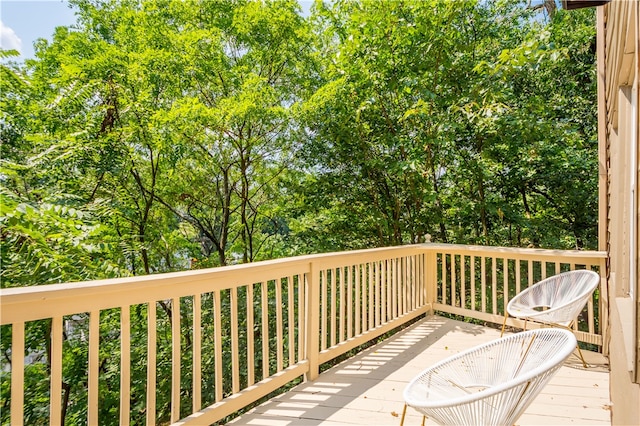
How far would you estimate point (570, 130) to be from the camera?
18.9 feet

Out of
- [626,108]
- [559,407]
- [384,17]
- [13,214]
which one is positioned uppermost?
[384,17]

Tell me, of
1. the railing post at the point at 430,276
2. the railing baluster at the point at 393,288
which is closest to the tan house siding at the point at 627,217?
the railing baluster at the point at 393,288

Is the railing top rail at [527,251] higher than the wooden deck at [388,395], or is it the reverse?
the railing top rail at [527,251]

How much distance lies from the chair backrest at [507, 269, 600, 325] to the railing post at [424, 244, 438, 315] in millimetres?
1304

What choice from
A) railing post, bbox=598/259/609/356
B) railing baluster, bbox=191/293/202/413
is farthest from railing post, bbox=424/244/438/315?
railing baluster, bbox=191/293/202/413

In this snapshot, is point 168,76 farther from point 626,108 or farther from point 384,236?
point 626,108

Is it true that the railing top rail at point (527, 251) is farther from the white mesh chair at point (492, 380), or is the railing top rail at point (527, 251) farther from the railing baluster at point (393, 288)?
the white mesh chair at point (492, 380)

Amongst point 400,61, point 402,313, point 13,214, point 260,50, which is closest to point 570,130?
point 400,61

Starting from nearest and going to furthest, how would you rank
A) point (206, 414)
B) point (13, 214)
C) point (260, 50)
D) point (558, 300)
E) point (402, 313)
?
point (206, 414) → point (13, 214) → point (558, 300) → point (402, 313) → point (260, 50)

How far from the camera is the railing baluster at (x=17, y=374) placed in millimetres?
1377

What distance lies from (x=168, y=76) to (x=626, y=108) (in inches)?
243

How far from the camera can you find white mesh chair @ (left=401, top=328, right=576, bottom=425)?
1318 mm

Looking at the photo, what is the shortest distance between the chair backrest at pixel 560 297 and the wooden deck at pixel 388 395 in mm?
522

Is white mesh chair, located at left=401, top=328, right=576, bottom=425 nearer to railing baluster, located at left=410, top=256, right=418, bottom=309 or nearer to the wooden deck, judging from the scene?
the wooden deck
